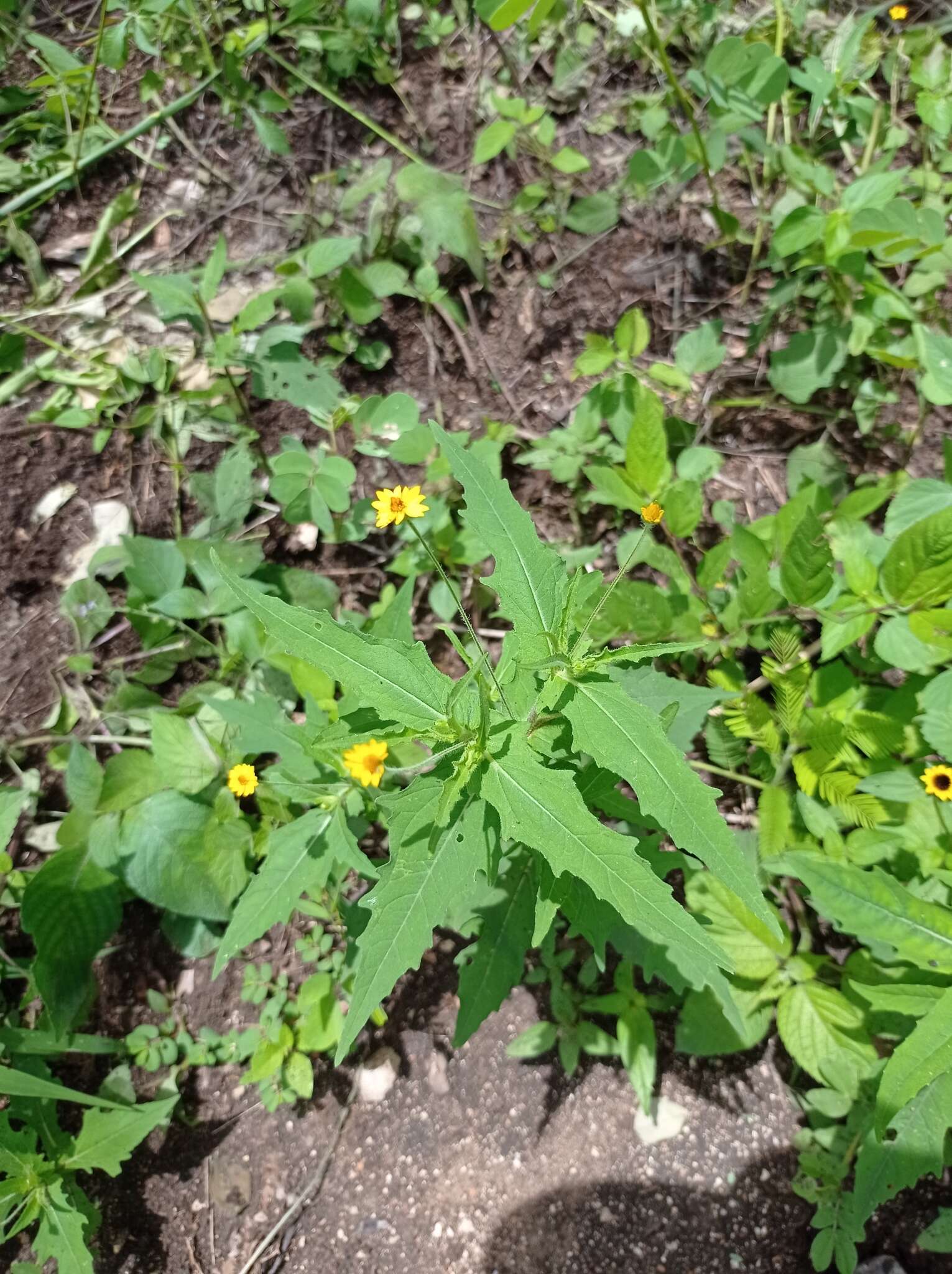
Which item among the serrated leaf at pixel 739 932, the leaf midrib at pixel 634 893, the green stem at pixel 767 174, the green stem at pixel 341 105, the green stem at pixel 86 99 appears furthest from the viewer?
the green stem at pixel 341 105

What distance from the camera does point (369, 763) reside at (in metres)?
1.99

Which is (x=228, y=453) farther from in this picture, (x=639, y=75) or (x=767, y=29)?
(x=767, y=29)

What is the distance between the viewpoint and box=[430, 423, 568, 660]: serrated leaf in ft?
5.73

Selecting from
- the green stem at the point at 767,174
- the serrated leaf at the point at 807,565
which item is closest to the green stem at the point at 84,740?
the serrated leaf at the point at 807,565

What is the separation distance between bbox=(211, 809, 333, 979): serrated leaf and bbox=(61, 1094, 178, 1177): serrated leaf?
2.50 feet

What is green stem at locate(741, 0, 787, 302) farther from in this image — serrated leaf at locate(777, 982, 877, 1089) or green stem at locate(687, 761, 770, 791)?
serrated leaf at locate(777, 982, 877, 1089)

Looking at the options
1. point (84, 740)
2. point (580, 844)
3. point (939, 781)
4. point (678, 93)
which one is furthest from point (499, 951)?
point (678, 93)

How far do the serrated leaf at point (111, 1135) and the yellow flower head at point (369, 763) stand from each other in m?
1.35

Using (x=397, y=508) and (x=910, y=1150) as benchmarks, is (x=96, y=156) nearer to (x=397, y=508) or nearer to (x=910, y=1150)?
(x=397, y=508)

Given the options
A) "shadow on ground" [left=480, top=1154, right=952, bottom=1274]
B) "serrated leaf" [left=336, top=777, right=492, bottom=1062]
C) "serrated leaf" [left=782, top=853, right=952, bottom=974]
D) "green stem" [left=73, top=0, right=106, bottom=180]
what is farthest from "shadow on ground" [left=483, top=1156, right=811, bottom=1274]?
"green stem" [left=73, top=0, right=106, bottom=180]

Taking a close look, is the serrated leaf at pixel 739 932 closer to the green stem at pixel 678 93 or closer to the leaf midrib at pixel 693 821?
the leaf midrib at pixel 693 821

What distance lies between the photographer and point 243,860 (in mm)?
2588

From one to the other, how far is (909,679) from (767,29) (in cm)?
308

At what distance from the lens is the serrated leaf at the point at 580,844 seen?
142cm
